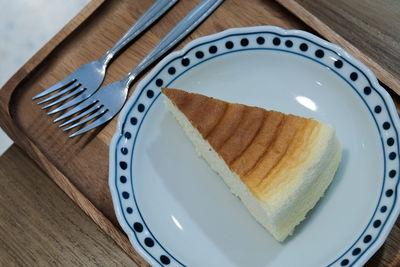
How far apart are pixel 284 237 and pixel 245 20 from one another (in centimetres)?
84

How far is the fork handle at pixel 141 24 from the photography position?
1628mm

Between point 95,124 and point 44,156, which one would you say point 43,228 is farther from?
point 95,124

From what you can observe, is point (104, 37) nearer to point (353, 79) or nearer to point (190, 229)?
point (190, 229)

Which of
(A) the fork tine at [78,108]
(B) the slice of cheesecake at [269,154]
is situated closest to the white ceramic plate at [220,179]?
(B) the slice of cheesecake at [269,154]

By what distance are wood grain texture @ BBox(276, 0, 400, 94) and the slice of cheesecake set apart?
508 mm

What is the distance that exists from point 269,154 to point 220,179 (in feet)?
0.80

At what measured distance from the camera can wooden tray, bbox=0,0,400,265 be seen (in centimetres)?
152

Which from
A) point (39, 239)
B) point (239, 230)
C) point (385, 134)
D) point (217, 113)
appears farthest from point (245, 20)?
point (39, 239)

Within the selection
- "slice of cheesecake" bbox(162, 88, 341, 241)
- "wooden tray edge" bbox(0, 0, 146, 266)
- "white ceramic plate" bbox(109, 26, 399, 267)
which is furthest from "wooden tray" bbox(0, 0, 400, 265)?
"slice of cheesecake" bbox(162, 88, 341, 241)

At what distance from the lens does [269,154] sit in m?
1.31

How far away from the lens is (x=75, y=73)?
5.29 ft

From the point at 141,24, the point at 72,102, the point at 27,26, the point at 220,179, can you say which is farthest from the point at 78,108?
the point at 27,26

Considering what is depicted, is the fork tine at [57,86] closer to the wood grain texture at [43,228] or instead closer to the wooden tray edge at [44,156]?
the wooden tray edge at [44,156]

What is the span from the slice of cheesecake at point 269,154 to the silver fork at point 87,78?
1.17ft
